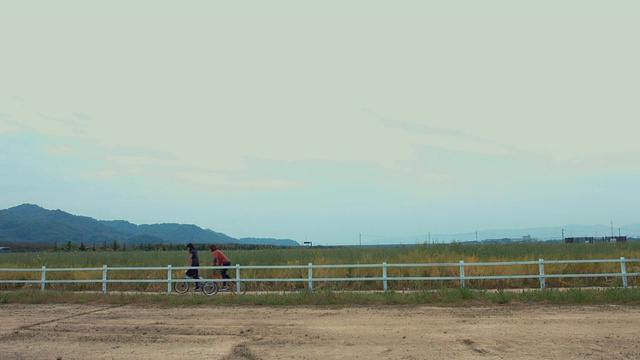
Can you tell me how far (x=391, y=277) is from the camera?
760 inches

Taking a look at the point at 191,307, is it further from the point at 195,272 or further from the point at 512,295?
the point at 512,295

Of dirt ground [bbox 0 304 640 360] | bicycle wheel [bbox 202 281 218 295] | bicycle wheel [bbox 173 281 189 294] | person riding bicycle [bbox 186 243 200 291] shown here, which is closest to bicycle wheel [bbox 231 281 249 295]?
bicycle wheel [bbox 202 281 218 295]

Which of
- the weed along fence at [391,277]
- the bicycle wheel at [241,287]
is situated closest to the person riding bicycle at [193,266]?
the weed along fence at [391,277]

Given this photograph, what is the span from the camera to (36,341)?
1021 cm

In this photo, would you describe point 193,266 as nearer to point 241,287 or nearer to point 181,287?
point 181,287

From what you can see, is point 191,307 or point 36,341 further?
point 191,307

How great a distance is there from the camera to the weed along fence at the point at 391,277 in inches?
718

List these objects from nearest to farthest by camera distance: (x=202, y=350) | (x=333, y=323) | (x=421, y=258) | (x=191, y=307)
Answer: (x=202, y=350), (x=333, y=323), (x=191, y=307), (x=421, y=258)

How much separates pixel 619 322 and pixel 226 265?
1262 centimetres

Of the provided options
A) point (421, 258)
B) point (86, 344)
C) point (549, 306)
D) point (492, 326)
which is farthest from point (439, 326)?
point (421, 258)

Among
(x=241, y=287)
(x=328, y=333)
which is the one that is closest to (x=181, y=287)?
(x=241, y=287)

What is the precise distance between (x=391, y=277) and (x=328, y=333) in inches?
359

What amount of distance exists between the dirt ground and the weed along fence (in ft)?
14.6

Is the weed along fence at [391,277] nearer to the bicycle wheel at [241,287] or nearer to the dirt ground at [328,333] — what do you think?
the bicycle wheel at [241,287]
